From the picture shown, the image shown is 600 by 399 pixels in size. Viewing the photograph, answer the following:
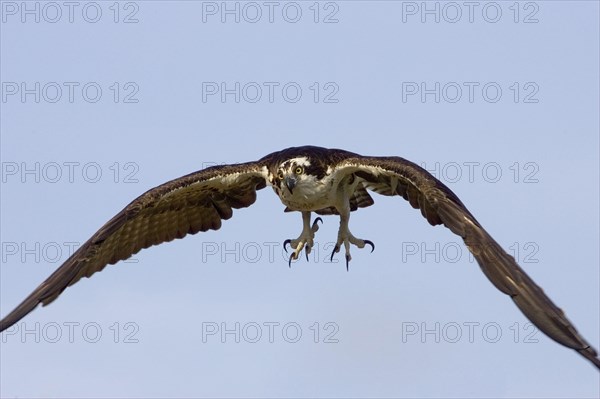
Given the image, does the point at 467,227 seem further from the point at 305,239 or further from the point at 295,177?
the point at 305,239

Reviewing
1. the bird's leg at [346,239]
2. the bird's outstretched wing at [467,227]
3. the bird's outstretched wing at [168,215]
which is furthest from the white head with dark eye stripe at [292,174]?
the bird's leg at [346,239]

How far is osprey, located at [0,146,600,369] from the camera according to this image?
1833 cm

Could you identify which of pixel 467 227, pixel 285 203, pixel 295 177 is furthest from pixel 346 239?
pixel 467 227

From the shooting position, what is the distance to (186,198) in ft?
71.1

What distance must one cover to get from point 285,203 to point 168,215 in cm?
206

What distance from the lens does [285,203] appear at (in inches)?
819

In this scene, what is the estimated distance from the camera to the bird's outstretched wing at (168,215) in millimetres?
19781

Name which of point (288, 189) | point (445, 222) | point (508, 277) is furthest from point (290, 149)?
point (508, 277)

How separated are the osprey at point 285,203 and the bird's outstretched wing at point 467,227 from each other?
18 mm

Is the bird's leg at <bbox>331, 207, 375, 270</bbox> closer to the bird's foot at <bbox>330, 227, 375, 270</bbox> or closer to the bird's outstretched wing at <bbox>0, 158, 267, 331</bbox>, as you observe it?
the bird's foot at <bbox>330, 227, 375, 270</bbox>

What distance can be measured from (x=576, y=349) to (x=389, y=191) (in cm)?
618

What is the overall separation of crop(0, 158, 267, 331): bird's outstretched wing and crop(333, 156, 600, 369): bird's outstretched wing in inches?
75.2

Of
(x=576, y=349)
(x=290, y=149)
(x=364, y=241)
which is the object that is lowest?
(x=576, y=349)

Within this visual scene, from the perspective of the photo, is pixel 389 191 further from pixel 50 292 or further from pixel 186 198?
pixel 50 292
